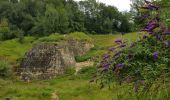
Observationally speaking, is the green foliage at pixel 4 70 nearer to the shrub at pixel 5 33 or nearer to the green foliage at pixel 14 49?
the green foliage at pixel 14 49

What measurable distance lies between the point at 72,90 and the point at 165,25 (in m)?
18.1

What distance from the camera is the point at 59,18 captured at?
54281 millimetres

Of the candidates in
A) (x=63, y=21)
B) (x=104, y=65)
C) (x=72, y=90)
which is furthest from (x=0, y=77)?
(x=104, y=65)

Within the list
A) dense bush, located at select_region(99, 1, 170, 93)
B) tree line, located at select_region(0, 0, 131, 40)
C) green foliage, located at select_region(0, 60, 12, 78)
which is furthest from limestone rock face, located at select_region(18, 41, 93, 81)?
dense bush, located at select_region(99, 1, 170, 93)

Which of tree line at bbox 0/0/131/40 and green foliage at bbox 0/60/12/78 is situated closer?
green foliage at bbox 0/60/12/78

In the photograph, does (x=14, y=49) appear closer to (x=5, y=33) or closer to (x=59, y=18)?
(x=59, y=18)

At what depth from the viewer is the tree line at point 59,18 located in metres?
54.9

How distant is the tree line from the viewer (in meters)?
54.9

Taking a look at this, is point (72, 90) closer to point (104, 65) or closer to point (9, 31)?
point (104, 65)

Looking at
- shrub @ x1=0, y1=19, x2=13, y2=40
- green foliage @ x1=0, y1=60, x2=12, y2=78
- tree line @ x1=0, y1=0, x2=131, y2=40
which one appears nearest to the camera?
green foliage @ x1=0, y1=60, x2=12, y2=78

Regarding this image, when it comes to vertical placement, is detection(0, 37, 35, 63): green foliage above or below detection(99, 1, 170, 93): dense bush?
below

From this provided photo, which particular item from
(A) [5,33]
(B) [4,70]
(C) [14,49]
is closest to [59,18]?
(A) [5,33]

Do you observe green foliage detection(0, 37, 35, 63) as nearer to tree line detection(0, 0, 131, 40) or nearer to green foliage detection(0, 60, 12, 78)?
tree line detection(0, 0, 131, 40)

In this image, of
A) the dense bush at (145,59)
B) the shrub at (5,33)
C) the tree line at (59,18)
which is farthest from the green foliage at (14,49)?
the dense bush at (145,59)
